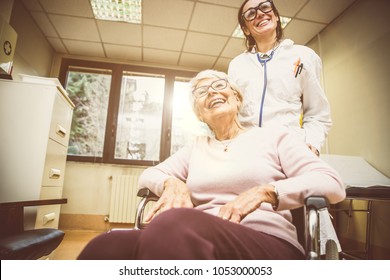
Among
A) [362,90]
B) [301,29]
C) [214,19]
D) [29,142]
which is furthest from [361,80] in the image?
[29,142]

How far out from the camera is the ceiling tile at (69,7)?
2955 mm

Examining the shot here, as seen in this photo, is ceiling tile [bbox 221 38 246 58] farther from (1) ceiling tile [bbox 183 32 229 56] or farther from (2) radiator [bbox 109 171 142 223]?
(2) radiator [bbox 109 171 142 223]

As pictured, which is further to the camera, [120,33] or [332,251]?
[120,33]

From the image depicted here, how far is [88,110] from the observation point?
4059 mm

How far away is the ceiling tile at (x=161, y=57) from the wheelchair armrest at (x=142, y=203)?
3283mm

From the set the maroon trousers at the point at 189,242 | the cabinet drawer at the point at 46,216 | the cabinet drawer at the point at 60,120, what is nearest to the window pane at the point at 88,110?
the cabinet drawer at the point at 60,120

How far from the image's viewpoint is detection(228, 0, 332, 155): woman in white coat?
1258mm

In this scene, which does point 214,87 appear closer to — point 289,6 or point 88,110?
point 289,6

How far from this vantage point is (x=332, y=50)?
10.2 ft

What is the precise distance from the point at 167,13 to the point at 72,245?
2813 mm

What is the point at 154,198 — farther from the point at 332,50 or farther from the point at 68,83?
the point at 68,83

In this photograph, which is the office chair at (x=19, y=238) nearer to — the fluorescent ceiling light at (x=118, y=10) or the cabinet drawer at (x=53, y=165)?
the cabinet drawer at (x=53, y=165)

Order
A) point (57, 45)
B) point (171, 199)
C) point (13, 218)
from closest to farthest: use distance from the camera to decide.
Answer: point (171, 199) < point (13, 218) < point (57, 45)

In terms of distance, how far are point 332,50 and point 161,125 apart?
258cm
